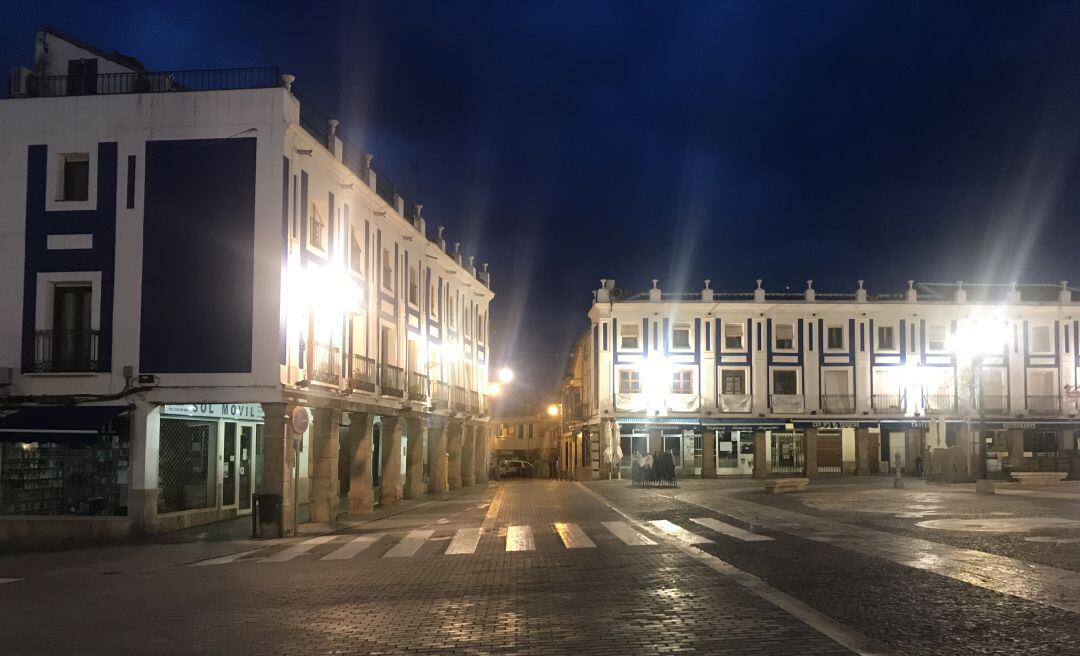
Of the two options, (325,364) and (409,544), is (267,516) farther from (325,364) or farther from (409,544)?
(325,364)

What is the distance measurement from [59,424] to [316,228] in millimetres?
7697

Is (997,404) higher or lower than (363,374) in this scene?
lower

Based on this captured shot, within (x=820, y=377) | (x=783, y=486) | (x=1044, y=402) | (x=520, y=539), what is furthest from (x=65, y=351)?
(x=1044, y=402)

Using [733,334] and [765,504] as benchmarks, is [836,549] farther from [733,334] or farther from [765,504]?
[733,334]

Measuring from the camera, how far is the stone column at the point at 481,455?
54.1m

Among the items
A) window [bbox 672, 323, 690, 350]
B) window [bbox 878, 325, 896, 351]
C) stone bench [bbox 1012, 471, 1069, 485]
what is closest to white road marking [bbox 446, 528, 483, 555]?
stone bench [bbox 1012, 471, 1069, 485]

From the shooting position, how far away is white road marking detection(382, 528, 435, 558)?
1804 centimetres

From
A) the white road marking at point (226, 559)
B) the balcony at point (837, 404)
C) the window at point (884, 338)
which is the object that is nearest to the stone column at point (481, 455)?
the balcony at point (837, 404)

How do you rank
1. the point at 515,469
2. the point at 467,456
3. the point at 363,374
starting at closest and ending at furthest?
the point at 363,374, the point at 467,456, the point at 515,469

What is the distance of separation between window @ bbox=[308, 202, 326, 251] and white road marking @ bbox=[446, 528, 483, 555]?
835 centimetres

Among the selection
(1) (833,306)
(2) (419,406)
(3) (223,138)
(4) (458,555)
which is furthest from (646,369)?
(4) (458,555)

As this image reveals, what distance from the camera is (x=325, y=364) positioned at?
26.4 m

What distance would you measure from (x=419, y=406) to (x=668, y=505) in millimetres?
11260

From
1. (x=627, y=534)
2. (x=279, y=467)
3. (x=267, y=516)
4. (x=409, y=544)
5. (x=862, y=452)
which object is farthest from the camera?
(x=862, y=452)
